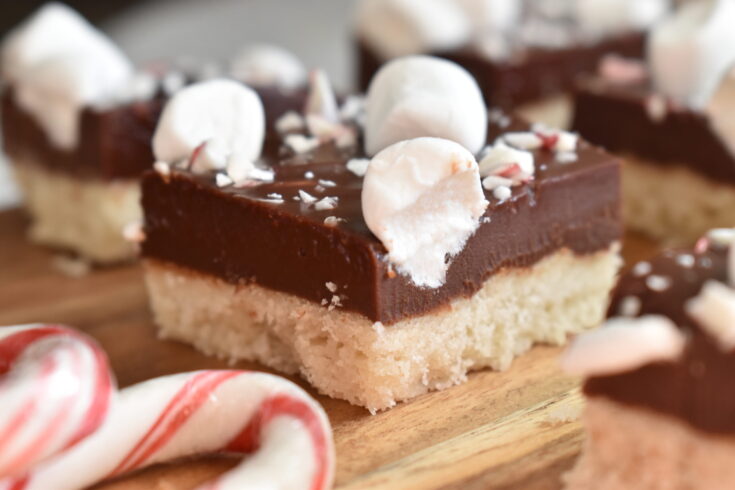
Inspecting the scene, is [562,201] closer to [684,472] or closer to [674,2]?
[684,472]

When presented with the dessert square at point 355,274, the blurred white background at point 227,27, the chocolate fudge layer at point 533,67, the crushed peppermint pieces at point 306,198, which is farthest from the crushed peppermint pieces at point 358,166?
the blurred white background at point 227,27

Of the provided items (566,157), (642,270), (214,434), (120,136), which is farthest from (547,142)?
(120,136)

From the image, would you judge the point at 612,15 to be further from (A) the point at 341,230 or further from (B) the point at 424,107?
(A) the point at 341,230

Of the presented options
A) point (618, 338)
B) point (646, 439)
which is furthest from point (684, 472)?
point (618, 338)

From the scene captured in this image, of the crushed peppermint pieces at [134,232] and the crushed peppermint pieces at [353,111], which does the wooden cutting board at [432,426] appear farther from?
the crushed peppermint pieces at [353,111]

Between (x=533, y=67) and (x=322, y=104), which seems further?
(x=533, y=67)

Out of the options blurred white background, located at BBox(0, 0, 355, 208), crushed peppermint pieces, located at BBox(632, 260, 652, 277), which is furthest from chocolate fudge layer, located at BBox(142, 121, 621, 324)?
blurred white background, located at BBox(0, 0, 355, 208)
